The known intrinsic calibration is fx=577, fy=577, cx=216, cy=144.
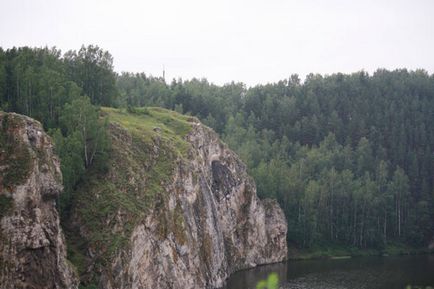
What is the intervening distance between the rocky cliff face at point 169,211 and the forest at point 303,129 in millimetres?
3721

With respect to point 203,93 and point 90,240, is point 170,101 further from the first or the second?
point 90,240

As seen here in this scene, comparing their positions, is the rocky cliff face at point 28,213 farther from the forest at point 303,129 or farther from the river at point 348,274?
the river at point 348,274

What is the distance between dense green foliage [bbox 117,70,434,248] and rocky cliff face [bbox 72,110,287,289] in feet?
64.5

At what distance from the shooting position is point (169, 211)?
6756cm

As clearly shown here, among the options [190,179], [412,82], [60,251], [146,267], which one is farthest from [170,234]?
[412,82]

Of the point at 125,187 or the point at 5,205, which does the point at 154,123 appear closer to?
the point at 125,187

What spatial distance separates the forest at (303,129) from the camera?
67000mm

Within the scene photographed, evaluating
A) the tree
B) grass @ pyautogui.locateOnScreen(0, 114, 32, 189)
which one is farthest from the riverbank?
grass @ pyautogui.locateOnScreen(0, 114, 32, 189)

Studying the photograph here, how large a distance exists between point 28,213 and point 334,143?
364 ft

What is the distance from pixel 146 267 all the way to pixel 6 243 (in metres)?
18.1

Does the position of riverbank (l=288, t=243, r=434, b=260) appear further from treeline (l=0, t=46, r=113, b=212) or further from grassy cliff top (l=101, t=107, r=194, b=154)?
treeline (l=0, t=46, r=113, b=212)

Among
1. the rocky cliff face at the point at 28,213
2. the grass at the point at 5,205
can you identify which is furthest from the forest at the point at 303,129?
the grass at the point at 5,205

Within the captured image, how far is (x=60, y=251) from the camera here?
50719mm

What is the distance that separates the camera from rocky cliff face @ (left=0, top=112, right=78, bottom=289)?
46.4m
